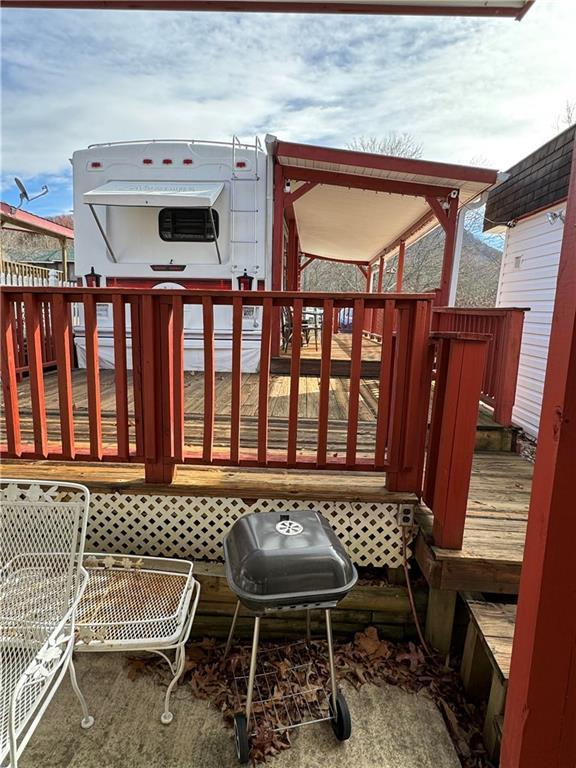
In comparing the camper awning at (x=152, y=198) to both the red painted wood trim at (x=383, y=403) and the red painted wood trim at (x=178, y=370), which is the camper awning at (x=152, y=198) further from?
the red painted wood trim at (x=383, y=403)

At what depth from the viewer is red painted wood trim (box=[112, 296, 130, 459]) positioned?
2295mm

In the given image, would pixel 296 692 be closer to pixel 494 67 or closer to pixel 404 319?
pixel 404 319

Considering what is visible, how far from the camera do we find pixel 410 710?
6.32 ft

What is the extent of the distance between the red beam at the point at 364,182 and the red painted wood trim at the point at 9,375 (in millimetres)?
3907

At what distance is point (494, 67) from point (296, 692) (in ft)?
9.14

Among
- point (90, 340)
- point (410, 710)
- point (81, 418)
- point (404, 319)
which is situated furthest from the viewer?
point (81, 418)

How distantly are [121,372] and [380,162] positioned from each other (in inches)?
159

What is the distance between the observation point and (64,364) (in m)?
2.38

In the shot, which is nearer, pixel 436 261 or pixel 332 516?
pixel 332 516

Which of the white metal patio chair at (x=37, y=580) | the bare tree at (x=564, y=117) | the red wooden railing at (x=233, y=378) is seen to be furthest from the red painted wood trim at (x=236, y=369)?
the bare tree at (x=564, y=117)

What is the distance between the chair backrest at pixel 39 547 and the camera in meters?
1.81

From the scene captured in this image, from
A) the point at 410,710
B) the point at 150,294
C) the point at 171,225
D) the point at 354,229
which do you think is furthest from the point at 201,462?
the point at 354,229

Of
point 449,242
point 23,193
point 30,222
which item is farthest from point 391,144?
point 23,193

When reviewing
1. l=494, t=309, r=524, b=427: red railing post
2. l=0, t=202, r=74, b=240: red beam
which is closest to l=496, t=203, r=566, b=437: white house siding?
l=494, t=309, r=524, b=427: red railing post
